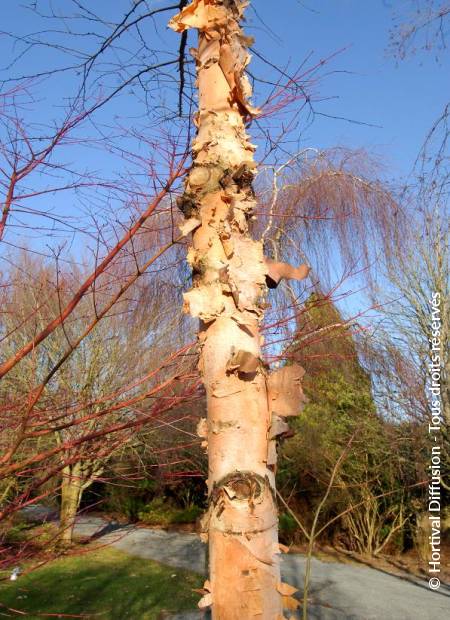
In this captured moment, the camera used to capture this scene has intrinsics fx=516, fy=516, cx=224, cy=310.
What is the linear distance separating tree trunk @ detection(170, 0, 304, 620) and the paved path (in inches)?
133

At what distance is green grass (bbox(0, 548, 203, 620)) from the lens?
5848mm

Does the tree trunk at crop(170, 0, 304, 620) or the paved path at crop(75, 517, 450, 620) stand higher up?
the tree trunk at crop(170, 0, 304, 620)

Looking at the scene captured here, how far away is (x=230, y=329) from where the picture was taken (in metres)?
1.10

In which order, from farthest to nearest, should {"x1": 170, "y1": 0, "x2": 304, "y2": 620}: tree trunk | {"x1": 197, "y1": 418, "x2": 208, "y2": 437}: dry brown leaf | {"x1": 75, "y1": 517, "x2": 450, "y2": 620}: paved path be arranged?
{"x1": 75, "y1": 517, "x2": 450, "y2": 620}: paved path → {"x1": 197, "y1": 418, "x2": 208, "y2": 437}: dry brown leaf → {"x1": 170, "y1": 0, "x2": 304, "y2": 620}: tree trunk

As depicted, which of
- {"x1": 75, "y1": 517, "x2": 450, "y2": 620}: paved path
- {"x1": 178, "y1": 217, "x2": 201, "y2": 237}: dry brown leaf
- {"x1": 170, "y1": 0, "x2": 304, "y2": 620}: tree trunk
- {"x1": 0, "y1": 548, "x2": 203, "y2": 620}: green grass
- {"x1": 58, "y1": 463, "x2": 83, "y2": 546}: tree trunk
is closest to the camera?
{"x1": 170, "y1": 0, "x2": 304, "y2": 620}: tree trunk

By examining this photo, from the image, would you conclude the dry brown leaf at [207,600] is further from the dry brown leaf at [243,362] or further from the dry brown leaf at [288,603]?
the dry brown leaf at [243,362]

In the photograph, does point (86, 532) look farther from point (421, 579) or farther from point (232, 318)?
point (232, 318)

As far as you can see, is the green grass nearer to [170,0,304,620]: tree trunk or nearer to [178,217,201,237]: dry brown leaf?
[170,0,304,620]: tree trunk

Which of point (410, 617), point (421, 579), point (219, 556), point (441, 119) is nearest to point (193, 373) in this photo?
point (219, 556)

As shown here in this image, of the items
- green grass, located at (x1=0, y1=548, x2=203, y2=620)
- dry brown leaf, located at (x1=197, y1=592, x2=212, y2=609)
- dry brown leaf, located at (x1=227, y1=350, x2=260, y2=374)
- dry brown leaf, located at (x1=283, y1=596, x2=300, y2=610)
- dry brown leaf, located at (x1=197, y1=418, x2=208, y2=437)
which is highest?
dry brown leaf, located at (x1=227, y1=350, x2=260, y2=374)

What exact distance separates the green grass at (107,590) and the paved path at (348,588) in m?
0.44

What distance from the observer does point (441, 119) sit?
252 cm

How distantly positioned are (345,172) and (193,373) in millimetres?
5697

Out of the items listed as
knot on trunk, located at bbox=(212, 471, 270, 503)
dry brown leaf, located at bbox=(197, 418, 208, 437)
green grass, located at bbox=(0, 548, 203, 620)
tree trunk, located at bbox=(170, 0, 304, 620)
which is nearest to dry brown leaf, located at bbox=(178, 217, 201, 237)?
tree trunk, located at bbox=(170, 0, 304, 620)
